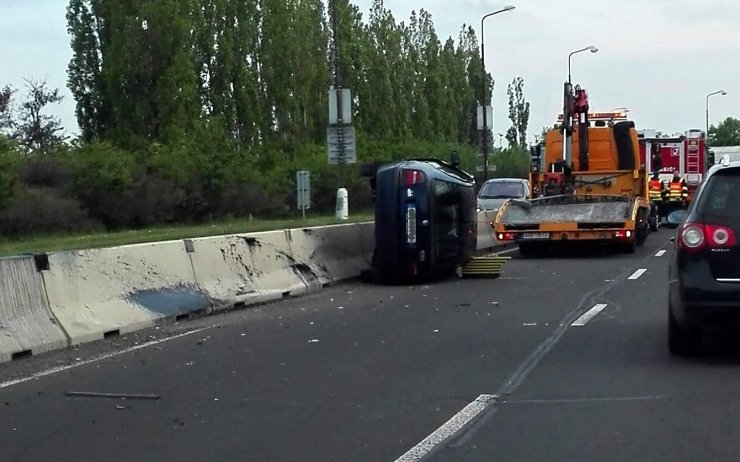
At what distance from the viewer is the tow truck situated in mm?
23312

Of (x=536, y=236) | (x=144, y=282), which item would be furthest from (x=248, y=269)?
(x=536, y=236)

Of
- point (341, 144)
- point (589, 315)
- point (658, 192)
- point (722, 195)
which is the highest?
point (341, 144)

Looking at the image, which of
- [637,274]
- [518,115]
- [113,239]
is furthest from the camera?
[518,115]

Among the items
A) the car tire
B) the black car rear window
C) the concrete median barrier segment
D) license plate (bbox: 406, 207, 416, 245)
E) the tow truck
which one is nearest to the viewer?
the black car rear window

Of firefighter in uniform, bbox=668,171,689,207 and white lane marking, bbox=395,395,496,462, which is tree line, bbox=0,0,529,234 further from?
white lane marking, bbox=395,395,496,462

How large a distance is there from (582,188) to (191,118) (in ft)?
62.4

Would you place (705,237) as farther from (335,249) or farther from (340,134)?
(340,134)

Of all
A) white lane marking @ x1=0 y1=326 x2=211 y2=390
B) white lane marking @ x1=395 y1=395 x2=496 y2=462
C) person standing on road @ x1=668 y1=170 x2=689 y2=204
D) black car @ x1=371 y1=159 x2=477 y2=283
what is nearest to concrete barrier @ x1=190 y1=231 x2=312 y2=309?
black car @ x1=371 y1=159 x2=477 y2=283

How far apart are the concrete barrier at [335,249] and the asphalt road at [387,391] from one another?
3.35 m

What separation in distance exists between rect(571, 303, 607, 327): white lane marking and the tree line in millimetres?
19590

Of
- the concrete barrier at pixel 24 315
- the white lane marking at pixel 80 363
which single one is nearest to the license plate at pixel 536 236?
the white lane marking at pixel 80 363

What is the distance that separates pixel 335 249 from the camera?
19.0 meters

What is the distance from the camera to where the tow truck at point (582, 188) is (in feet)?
76.5

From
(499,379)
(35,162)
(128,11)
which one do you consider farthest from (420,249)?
(128,11)
